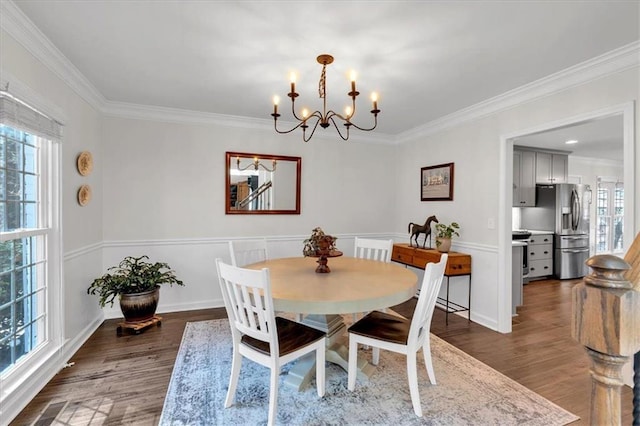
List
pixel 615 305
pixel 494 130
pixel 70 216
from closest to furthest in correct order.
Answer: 1. pixel 615 305
2. pixel 70 216
3. pixel 494 130

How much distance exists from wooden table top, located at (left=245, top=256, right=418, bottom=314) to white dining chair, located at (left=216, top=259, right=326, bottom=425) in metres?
0.13

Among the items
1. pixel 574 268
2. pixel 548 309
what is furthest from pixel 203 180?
pixel 574 268

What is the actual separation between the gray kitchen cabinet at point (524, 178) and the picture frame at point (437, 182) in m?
2.22

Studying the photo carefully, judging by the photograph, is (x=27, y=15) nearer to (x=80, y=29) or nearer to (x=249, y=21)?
(x=80, y=29)

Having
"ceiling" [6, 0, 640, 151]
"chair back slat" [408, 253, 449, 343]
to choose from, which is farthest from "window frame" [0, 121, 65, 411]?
"chair back slat" [408, 253, 449, 343]

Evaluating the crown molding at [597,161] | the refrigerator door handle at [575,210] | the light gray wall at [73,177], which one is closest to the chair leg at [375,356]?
the light gray wall at [73,177]

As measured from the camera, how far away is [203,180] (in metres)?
3.94

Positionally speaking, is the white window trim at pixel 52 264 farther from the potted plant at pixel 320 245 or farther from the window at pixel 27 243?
the potted plant at pixel 320 245

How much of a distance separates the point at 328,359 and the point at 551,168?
5.83 meters

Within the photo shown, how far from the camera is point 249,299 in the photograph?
182 centimetres

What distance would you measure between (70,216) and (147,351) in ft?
4.48

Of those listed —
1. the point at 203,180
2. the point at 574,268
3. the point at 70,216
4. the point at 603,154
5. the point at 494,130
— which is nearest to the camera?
the point at 70,216

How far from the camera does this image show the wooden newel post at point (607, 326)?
0.59m

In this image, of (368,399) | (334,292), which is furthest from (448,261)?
(334,292)
